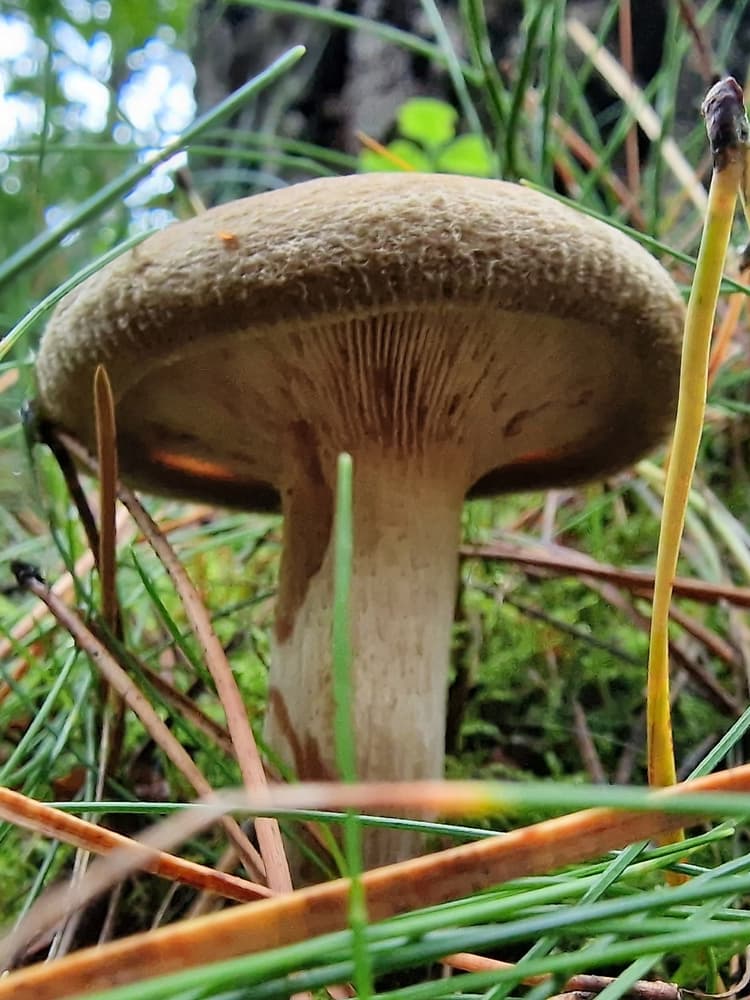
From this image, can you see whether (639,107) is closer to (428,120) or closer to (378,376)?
(428,120)

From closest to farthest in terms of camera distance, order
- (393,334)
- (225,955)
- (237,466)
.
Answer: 1. (225,955)
2. (393,334)
3. (237,466)

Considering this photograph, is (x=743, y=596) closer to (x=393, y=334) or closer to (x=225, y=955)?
(x=393, y=334)

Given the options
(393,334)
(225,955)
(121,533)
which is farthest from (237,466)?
(225,955)

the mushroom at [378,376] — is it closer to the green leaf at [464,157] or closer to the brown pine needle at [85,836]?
the brown pine needle at [85,836]

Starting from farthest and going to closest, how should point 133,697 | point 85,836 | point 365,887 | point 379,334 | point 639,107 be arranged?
point 639,107 < point 379,334 < point 133,697 < point 85,836 < point 365,887

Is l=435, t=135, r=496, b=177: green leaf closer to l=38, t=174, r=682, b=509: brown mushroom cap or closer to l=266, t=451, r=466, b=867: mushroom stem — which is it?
l=38, t=174, r=682, b=509: brown mushroom cap

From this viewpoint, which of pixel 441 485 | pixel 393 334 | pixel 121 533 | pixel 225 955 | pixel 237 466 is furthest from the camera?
pixel 121 533

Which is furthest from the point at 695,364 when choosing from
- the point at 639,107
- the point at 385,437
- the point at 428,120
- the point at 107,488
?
the point at 428,120
